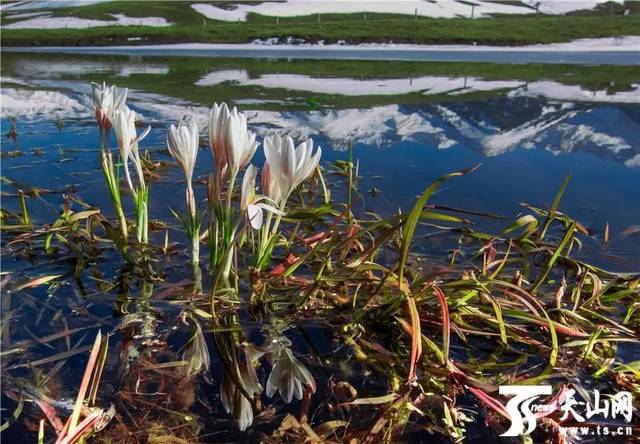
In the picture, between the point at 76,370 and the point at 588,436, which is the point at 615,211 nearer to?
the point at 588,436

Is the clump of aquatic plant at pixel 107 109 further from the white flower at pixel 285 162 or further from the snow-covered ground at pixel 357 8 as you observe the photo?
the snow-covered ground at pixel 357 8

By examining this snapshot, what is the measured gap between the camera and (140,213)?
165cm

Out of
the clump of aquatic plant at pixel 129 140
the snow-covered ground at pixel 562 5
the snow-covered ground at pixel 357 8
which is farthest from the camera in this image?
the snow-covered ground at pixel 562 5

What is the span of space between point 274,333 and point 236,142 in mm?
503

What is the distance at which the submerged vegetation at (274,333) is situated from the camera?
993 millimetres

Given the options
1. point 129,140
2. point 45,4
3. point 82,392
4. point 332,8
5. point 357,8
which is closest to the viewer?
point 82,392

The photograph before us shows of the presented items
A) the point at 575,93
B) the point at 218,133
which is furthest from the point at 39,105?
the point at 575,93

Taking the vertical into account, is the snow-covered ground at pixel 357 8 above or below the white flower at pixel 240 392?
→ above

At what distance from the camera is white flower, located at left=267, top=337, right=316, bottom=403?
1.07m

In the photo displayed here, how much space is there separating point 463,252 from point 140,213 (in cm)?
118

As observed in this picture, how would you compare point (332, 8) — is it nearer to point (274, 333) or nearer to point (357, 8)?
point (357, 8)

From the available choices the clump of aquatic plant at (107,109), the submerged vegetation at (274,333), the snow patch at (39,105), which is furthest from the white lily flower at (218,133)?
the snow patch at (39,105)

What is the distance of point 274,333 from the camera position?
1.29 metres

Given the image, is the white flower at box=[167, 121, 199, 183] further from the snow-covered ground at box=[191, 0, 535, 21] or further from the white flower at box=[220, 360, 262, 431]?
the snow-covered ground at box=[191, 0, 535, 21]
